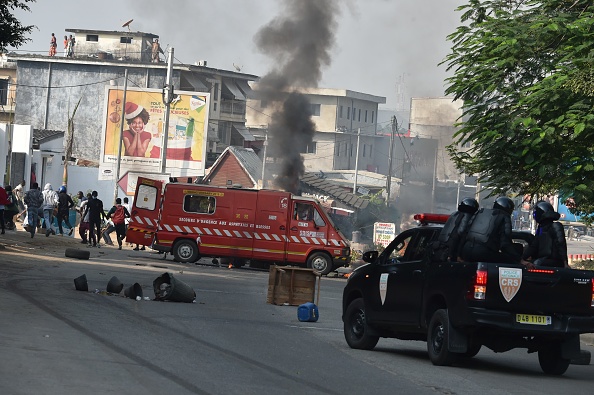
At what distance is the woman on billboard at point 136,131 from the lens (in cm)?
5769

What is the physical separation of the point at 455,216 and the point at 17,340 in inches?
207

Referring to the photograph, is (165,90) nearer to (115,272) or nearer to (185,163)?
(185,163)

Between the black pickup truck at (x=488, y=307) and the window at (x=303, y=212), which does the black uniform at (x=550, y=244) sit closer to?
the black pickup truck at (x=488, y=307)

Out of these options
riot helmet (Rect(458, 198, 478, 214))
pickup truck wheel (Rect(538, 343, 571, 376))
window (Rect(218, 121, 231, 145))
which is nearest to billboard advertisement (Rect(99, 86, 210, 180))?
window (Rect(218, 121, 231, 145))

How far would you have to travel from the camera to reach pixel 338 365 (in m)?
11.8

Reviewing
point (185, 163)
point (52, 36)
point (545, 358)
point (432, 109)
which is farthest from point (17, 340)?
point (432, 109)

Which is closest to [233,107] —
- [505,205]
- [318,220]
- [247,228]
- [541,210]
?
[247,228]

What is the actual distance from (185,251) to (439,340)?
22.8 metres

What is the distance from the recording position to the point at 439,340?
1232 centimetres

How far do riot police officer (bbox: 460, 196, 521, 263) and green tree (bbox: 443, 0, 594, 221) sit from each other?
821 cm

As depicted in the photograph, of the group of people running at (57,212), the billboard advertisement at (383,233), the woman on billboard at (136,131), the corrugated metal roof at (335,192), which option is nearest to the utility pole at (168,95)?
the woman on billboard at (136,131)

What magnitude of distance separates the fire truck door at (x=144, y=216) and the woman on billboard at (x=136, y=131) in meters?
22.6

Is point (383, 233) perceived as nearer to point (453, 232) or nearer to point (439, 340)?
point (453, 232)

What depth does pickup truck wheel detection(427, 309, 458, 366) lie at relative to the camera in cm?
1203
